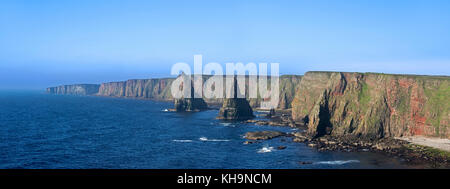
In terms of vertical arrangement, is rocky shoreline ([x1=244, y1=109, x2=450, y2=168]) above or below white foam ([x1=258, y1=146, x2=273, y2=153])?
above

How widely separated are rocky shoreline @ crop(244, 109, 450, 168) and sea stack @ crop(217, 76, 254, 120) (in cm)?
6240

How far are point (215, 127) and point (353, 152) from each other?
66956 mm

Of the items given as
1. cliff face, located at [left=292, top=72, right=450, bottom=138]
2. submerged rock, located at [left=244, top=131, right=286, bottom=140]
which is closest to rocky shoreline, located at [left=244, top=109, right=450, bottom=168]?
submerged rock, located at [left=244, top=131, right=286, bottom=140]

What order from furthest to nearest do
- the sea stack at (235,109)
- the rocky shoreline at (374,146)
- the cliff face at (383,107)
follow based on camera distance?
the sea stack at (235,109), the cliff face at (383,107), the rocky shoreline at (374,146)

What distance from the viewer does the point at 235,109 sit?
19112 cm

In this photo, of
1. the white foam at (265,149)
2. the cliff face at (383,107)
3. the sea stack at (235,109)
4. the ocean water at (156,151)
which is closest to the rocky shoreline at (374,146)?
the ocean water at (156,151)

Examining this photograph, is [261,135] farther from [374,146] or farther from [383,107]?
[383,107]

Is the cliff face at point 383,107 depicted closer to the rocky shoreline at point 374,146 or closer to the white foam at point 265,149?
the rocky shoreline at point 374,146

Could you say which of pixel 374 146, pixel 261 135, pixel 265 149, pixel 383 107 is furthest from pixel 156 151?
pixel 383 107

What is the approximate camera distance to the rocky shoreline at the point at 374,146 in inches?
3516

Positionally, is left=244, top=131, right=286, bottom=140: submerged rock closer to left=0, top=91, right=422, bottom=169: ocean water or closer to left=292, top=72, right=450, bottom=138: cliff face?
left=0, top=91, right=422, bottom=169: ocean water

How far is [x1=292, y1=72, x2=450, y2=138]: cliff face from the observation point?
11338 cm

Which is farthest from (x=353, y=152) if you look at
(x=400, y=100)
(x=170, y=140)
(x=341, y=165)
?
(x=170, y=140)

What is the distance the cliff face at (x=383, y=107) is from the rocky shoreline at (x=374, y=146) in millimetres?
5756
